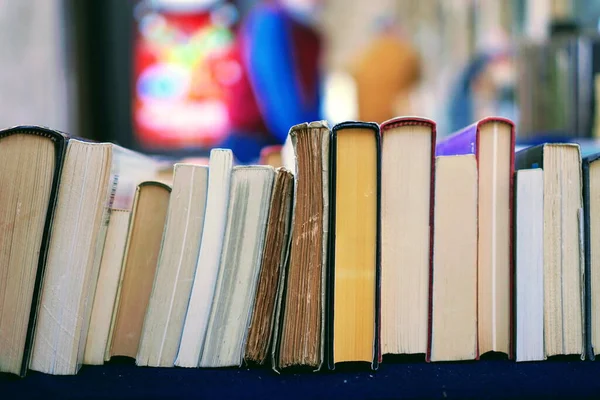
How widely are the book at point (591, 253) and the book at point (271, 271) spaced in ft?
1.15

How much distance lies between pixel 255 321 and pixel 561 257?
0.37 meters

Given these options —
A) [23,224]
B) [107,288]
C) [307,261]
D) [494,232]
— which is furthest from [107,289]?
[494,232]

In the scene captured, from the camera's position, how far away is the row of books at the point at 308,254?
0.62 m

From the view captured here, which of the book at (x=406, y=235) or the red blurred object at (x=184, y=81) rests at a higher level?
the red blurred object at (x=184, y=81)

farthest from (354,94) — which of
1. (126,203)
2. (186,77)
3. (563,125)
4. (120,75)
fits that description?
(126,203)

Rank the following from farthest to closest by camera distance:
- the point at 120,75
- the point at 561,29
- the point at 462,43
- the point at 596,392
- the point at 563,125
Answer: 1. the point at 462,43
2. the point at 120,75
3. the point at 561,29
4. the point at 563,125
5. the point at 596,392

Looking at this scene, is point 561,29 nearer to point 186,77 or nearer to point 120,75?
point 186,77

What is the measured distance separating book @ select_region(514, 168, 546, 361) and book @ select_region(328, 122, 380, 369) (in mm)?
173

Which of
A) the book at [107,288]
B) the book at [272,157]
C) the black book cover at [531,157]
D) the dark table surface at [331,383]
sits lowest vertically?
the dark table surface at [331,383]

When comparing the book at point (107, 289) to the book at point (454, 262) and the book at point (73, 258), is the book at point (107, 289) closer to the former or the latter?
the book at point (73, 258)

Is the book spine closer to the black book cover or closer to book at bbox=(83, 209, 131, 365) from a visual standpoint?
the black book cover

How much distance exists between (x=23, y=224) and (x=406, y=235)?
43 cm

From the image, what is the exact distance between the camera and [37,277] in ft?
2.03

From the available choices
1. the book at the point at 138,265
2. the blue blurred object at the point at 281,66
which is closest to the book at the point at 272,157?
the book at the point at 138,265
